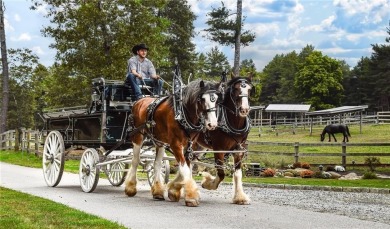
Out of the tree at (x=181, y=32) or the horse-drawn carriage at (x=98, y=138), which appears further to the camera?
the tree at (x=181, y=32)

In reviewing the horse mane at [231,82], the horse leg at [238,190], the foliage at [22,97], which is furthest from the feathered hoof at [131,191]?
the foliage at [22,97]

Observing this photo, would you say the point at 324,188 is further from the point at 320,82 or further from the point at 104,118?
the point at 320,82

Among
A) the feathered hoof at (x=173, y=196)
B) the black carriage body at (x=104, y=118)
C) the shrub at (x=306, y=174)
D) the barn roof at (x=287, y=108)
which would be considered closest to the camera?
the feathered hoof at (x=173, y=196)

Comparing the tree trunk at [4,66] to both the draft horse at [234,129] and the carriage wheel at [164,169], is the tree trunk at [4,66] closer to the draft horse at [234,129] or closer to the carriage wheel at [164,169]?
the carriage wheel at [164,169]

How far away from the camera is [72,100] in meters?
45.5

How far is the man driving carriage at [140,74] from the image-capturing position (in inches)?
598

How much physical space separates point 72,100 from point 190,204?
113 feet

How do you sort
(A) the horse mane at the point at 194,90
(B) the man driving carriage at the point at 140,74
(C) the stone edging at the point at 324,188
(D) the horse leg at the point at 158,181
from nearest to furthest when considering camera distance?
1. (A) the horse mane at the point at 194,90
2. (D) the horse leg at the point at 158,181
3. (B) the man driving carriage at the point at 140,74
4. (C) the stone edging at the point at 324,188

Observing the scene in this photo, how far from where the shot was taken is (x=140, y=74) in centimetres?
1535

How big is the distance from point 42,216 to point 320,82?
89.3 m

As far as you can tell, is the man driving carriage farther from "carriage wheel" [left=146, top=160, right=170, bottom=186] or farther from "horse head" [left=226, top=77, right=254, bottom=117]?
"horse head" [left=226, top=77, right=254, bottom=117]

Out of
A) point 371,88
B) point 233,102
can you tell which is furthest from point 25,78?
point 233,102

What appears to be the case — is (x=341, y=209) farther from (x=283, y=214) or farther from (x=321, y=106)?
(x=321, y=106)

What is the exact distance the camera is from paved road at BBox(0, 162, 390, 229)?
10.1 meters
